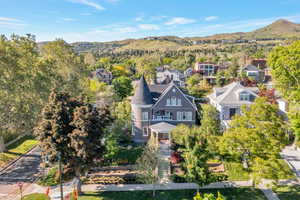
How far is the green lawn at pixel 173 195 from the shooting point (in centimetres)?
1936

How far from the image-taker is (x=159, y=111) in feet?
106

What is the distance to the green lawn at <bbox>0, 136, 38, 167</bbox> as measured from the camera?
91.6 ft

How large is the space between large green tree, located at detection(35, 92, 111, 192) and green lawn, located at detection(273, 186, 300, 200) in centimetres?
1710

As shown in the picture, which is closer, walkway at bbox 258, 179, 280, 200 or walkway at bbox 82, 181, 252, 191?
walkway at bbox 258, 179, 280, 200

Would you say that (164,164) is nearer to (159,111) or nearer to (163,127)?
(163,127)

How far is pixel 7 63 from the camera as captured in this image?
93.6 ft

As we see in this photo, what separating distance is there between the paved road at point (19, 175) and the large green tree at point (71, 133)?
21.4ft

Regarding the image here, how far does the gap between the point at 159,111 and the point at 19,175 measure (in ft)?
64.8

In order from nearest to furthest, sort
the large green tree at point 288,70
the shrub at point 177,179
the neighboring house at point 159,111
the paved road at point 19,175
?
the paved road at point 19,175, the shrub at point 177,179, the large green tree at point 288,70, the neighboring house at point 159,111

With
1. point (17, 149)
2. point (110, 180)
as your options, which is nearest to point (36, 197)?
point (110, 180)

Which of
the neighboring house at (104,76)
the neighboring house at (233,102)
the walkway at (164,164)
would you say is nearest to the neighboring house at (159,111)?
the walkway at (164,164)

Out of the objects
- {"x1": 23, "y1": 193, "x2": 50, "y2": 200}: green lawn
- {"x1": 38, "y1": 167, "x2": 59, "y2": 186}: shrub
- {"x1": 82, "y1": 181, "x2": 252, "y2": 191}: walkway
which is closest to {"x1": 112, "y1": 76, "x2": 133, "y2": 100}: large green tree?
{"x1": 38, "y1": 167, "x2": 59, "y2": 186}: shrub

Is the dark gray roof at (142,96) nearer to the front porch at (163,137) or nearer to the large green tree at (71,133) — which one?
the front porch at (163,137)

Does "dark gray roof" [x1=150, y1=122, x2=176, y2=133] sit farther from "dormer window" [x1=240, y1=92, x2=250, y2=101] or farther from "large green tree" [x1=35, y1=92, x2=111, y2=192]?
"large green tree" [x1=35, y1=92, x2=111, y2=192]
